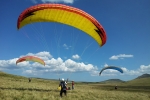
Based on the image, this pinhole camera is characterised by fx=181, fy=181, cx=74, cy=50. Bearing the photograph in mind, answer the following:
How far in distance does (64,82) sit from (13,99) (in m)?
5.49

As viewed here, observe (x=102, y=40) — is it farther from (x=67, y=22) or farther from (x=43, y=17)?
(x=43, y=17)

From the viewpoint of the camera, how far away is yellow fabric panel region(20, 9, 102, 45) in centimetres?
1516

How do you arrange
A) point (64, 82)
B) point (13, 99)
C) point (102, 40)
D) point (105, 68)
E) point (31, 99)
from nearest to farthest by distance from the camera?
1. point (13, 99)
2. point (31, 99)
3. point (64, 82)
4. point (102, 40)
5. point (105, 68)

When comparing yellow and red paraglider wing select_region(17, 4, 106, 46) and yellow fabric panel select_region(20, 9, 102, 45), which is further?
yellow fabric panel select_region(20, 9, 102, 45)

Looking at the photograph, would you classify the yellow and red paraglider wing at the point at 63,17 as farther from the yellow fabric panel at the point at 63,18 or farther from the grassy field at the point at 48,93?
the grassy field at the point at 48,93

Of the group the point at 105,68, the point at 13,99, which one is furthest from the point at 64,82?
the point at 105,68

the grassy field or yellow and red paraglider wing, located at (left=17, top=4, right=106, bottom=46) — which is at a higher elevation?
yellow and red paraglider wing, located at (left=17, top=4, right=106, bottom=46)

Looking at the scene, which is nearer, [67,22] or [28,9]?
[28,9]

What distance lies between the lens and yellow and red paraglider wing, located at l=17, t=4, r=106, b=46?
14.6 metres

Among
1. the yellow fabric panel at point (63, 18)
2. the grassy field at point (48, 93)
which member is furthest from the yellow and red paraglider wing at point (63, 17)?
the grassy field at point (48, 93)

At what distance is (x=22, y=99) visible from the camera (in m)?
13.3

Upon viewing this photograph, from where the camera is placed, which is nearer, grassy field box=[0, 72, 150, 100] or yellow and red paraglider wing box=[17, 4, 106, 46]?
yellow and red paraglider wing box=[17, 4, 106, 46]

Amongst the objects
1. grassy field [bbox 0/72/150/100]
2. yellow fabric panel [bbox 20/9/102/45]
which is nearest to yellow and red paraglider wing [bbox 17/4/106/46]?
yellow fabric panel [bbox 20/9/102/45]

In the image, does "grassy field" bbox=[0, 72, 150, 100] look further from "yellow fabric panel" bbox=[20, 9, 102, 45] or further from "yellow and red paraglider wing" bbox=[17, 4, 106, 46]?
"yellow fabric panel" bbox=[20, 9, 102, 45]
